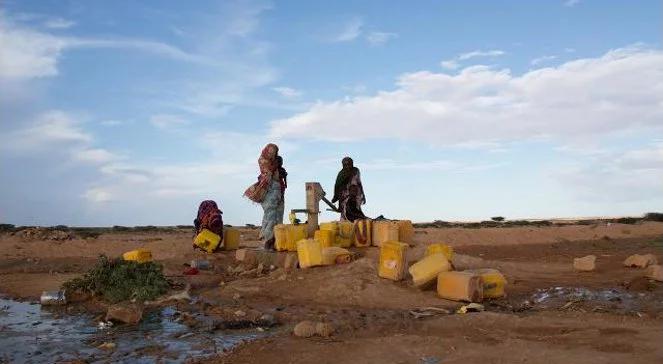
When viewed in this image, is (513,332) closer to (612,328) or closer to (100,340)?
(612,328)

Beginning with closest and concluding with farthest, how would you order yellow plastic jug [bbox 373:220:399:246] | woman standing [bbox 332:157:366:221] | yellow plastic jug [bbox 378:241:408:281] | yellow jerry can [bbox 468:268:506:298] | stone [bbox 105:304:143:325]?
stone [bbox 105:304:143:325]
yellow jerry can [bbox 468:268:506:298]
yellow plastic jug [bbox 378:241:408:281]
yellow plastic jug [bbox 373:220:399:246]
woman standing [bbox 332:157:366:221]

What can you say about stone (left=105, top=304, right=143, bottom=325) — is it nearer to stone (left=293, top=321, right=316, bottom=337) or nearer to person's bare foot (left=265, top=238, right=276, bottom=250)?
stone (left=293, top=321, right=316, bottom=337)

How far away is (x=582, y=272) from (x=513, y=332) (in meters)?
5.95

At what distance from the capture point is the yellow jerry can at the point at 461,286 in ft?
26.2

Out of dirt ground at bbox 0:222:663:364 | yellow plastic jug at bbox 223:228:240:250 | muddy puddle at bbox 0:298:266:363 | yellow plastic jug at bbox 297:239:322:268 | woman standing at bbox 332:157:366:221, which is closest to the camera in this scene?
dirt ground at bbox 0:222:663:364

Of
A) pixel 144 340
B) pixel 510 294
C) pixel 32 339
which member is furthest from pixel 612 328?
pixel 32 339

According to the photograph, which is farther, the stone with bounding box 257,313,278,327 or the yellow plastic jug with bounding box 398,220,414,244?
the yellow plastic jug with bounding box 398,220,414,244

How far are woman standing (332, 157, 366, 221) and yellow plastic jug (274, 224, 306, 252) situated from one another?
189 cm

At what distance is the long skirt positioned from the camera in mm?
12242

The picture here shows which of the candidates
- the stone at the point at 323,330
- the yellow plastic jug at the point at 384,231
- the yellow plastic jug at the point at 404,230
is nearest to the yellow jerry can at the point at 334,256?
the yellow plastic jug at the point at 384,231

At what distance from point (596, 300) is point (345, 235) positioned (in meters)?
4.74

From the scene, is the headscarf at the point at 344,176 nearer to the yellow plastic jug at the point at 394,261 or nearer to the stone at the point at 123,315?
the yellow plastic jug at the point at 394,261

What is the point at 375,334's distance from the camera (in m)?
6.31

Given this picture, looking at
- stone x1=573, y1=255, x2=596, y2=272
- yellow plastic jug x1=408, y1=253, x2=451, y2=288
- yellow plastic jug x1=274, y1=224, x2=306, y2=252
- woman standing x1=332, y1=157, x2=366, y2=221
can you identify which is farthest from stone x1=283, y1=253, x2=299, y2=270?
stone x1=573, y1=255, x2=596, y2=272
